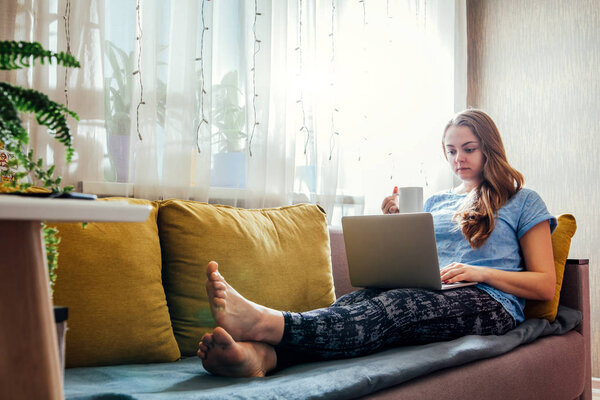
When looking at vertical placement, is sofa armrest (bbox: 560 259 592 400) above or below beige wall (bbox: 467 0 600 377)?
below

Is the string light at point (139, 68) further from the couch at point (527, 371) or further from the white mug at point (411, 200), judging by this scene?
the white mug at point (411, 200)

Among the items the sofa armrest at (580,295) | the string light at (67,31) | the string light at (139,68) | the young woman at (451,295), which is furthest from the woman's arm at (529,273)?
the string light at (67,31)

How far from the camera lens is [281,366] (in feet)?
3.98

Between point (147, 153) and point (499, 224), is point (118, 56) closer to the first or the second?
point (147, 153)

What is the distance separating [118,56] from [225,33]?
0.44 meters

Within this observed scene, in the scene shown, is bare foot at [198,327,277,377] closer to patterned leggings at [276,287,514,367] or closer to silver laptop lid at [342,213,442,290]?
patterned leggings at [276,287,514,367]

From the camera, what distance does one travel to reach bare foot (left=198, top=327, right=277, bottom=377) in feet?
3.42

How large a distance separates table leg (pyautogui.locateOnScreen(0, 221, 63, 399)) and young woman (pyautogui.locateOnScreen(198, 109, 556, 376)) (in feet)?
1.58

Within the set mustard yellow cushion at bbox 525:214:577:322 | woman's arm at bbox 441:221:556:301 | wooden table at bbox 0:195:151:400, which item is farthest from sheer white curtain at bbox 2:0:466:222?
wooden table at bbox 0:195:151:400

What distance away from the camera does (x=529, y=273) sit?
5.46 feet

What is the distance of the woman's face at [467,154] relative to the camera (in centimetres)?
190

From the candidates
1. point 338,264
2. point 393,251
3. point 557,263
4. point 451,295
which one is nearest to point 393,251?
point 393,251

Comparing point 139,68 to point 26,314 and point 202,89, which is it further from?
point 26,314

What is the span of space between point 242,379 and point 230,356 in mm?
66
